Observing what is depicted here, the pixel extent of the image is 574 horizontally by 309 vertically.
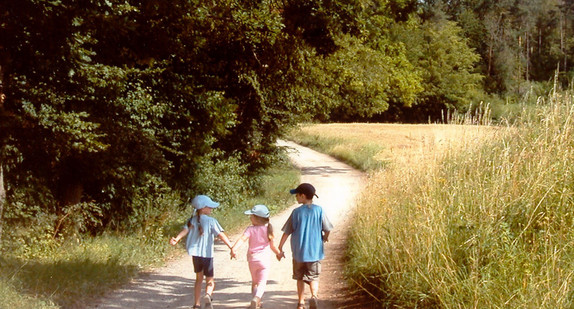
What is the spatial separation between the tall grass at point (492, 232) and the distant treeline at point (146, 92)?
2774 mm

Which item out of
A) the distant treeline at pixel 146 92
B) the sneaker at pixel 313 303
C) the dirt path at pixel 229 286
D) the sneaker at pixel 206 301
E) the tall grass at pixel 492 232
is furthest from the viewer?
the distant treeline at pixel 146 92

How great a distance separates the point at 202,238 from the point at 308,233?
1357 mm

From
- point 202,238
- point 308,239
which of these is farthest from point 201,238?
point 308,239

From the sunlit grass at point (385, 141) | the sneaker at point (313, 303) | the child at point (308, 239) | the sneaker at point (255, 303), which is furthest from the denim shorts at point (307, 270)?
the sunlit grass at point (385, 141)

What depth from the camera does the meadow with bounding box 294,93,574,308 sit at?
21.8 ft

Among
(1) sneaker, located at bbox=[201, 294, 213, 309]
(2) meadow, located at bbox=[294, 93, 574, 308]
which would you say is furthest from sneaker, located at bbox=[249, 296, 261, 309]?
(2) meadow, located at bbox=[294, 93, 574, 308]

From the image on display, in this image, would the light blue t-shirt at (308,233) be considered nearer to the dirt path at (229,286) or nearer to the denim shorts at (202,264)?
the dirt path at (229,286)

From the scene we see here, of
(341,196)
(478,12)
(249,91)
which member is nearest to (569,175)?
(249,91)

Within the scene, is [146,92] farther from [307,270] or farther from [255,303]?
[255,303]

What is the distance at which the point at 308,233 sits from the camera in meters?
8.69

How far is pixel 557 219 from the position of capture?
750 cm

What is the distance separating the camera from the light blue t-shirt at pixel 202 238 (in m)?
8.99

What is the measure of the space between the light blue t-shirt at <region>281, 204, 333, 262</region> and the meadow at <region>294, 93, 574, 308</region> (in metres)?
0.78

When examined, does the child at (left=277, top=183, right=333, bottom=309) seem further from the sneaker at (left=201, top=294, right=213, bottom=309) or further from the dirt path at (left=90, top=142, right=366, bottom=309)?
the sneaker at (left=201, top=294, right=213, bottom=309)
